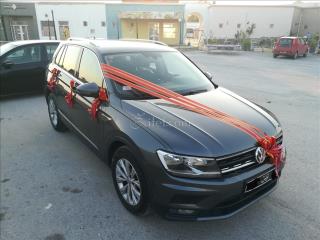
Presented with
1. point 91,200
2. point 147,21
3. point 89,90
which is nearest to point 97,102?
point 89,90

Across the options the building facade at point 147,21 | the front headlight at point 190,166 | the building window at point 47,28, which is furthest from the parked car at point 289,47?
the building window at point 47,28

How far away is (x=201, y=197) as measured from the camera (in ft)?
8.09

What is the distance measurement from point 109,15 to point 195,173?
3829cm

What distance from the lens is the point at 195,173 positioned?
97.3 inches

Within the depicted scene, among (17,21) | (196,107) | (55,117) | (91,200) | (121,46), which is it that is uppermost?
(17,21)

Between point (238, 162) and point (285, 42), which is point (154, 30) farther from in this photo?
point (238, 162)

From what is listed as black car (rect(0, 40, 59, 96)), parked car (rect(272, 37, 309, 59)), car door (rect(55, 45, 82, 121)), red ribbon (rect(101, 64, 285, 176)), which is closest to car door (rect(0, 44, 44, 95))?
black car (rect(0, 40, 59, 96))

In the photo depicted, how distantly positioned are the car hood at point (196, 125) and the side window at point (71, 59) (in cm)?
164

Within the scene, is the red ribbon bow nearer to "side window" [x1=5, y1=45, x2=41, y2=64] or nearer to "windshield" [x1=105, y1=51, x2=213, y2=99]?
"windshield" [x1=105, y1=51, x2=213, y2=99]

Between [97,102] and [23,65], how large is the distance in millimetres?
5545

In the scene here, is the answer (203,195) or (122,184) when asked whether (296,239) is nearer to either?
(203,195)

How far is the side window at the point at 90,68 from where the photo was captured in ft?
11.9

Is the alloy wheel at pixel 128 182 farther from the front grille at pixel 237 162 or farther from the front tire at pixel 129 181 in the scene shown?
the front grille at pixel 237 162

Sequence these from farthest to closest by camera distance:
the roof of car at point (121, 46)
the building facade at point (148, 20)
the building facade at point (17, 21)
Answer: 1. the building facade at point (148, 20)
2. the building facade at point (17, 21)
3. the roof of car at point (121, 46)
